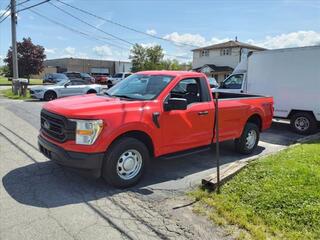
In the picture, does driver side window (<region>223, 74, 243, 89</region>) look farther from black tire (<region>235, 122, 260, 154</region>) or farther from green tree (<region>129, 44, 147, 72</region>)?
green tree (<region>129, 44, 147, 72</region>)

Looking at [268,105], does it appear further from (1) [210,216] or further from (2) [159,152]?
(1) [210,216]

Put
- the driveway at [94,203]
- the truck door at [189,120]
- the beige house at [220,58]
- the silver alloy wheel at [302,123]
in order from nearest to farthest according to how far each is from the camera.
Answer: the driveway at [94,203] < the truck door at [189,120] < the silver alloy wheel at [302,123] < the beige house at [220,58]

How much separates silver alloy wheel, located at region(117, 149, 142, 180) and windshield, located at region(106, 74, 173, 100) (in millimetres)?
1014

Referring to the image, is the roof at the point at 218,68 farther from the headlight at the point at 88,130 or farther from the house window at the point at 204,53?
the headlight at the point at 88,130

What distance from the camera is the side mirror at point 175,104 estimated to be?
5438 mm

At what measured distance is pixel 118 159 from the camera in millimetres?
5086

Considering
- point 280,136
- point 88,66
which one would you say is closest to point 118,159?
point 280,136

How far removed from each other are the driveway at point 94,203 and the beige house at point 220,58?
139ft

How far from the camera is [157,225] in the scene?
4.05 metres

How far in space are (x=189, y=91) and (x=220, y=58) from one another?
44903 mm

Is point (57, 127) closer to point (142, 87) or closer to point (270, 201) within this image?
point (142, 87)

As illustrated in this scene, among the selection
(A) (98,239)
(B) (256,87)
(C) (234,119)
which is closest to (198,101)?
(C) (234,119)

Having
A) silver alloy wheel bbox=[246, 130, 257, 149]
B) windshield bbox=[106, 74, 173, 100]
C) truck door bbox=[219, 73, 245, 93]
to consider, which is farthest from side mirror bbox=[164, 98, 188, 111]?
truck door bbox=[219, 73, 245, 93]

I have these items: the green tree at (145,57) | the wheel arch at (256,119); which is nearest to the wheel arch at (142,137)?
the wheel arch at (256,119)
